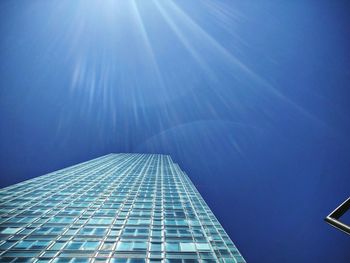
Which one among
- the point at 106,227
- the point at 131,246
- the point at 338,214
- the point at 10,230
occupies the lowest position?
the point at 131,246

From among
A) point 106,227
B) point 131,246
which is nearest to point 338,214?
point 131,246

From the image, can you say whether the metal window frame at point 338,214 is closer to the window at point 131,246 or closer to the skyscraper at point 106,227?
the skyscraper at point 106,227

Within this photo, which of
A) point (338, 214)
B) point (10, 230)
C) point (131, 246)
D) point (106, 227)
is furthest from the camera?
point (106, 227)

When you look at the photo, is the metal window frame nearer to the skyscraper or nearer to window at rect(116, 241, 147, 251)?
the skyscraper

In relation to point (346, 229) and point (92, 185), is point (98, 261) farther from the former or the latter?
point (92, 185)

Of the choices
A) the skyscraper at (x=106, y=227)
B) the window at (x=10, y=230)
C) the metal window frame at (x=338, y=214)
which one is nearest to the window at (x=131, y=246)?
the skyscraper at (x=106, y=227)

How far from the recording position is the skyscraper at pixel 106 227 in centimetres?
2255

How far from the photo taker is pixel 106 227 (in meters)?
30.5

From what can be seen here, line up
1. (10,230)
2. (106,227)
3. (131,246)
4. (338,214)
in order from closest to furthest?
(338,214), (131,246), (10,230), (106,227)

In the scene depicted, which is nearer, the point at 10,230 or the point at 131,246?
the point at 131,246

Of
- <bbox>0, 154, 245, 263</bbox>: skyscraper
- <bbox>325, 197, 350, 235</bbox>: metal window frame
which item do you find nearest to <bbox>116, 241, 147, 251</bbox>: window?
<bbox>0, 154, 245, 263</bbox>: skyscraper

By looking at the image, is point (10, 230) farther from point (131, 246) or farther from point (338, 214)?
point (338, 214)

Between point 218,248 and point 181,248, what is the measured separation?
426cm

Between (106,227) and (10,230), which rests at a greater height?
(10,230)
